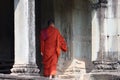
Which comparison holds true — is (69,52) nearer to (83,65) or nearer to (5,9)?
(83,65)

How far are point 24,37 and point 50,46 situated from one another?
3.38 meters

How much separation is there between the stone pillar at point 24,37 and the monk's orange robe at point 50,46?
10.1 feet

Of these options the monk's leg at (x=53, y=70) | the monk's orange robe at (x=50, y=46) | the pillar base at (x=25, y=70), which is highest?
the monk's orange robe at (x=50, y=46)

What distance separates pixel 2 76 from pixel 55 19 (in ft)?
24.8

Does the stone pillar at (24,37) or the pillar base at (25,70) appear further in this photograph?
the stone pillar at (24,37)

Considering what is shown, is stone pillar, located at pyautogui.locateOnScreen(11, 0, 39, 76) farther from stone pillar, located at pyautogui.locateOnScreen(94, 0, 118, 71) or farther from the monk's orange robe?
stone pillar, located at pyautogui.locateOnScreen(94, 0, 118, 71)

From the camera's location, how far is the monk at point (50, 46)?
61.1ft

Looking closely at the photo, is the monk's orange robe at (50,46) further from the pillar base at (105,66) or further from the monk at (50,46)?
the pillar base at (105,66)

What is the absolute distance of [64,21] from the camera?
19641 mm

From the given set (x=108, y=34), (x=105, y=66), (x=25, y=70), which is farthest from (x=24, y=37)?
(x=108, y=34)

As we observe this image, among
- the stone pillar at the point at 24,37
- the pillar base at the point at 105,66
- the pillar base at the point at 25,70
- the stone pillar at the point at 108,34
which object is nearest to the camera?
the pillar base at the point at 25,70

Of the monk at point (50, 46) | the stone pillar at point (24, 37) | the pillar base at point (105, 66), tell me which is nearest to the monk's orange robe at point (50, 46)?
the monk at point (50, 46)

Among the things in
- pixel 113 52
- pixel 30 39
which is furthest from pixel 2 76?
pixel 113 52

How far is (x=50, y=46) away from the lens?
18672 millimetres
